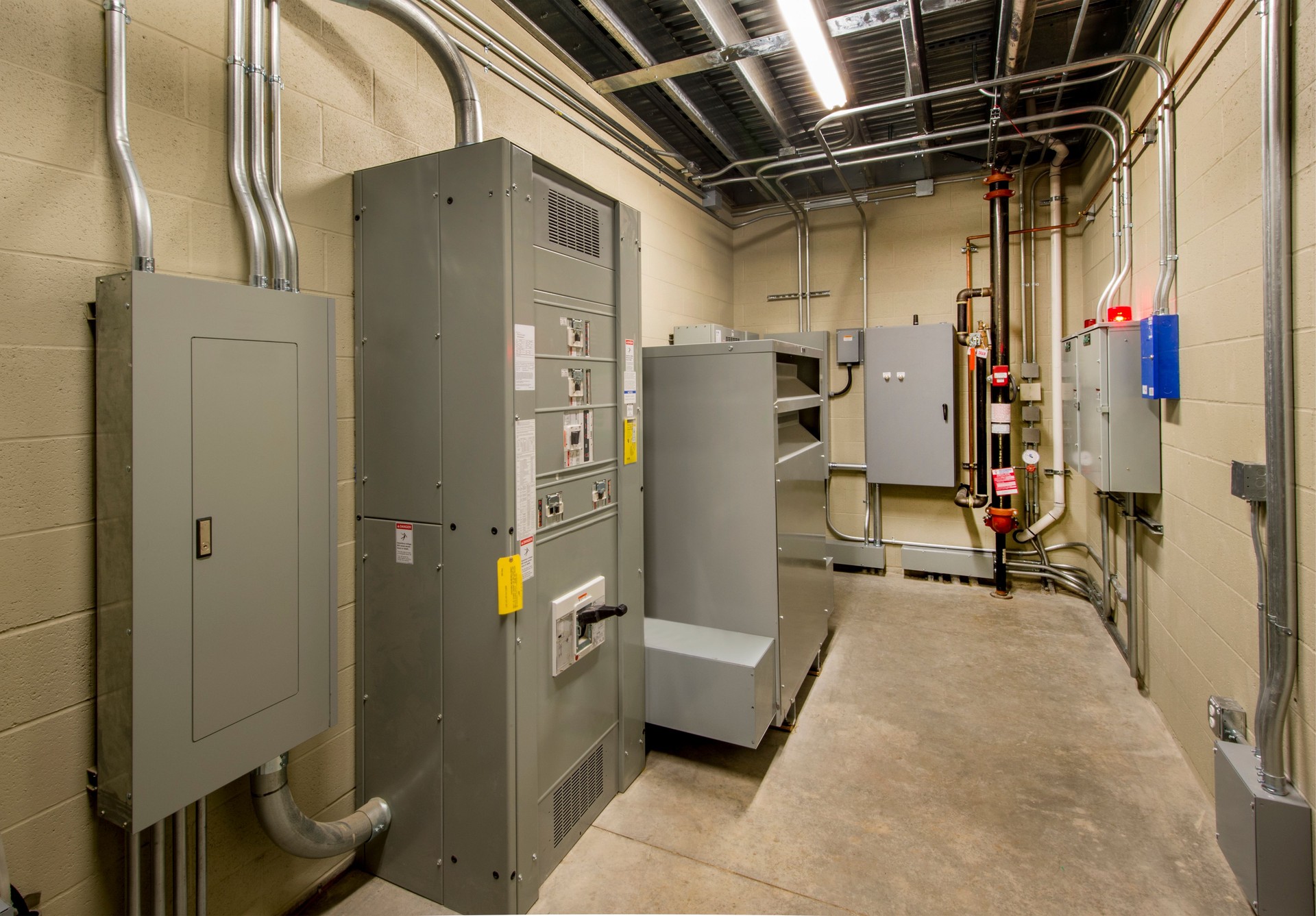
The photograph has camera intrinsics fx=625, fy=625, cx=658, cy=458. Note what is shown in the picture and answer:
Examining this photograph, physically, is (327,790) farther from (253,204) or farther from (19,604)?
(253,204)

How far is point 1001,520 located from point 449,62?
4.23m

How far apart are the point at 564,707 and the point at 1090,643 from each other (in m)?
3.19

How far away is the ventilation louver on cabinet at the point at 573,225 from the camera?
189 centimetres

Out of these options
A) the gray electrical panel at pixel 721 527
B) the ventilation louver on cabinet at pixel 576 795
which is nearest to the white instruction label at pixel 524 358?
the gray electrical panel at pixel 721 527

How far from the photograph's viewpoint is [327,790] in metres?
1.85

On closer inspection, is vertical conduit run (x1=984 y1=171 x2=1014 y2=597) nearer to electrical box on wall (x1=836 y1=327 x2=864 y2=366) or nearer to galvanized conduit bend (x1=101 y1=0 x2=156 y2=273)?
electrical box on wall (x1=836 y1=327 x2=864 y2=366)

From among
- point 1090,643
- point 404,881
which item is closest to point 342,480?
point 404,881

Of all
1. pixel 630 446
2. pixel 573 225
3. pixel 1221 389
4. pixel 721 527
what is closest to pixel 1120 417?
pixel 1221 389

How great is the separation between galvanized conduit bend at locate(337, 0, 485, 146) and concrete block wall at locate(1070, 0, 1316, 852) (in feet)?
7.21

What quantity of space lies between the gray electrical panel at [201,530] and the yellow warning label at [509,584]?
450mm

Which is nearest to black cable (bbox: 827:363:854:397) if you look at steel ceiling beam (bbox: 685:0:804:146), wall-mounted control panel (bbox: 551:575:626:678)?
steel ceiling beam (bbox: 685:0:804:146)

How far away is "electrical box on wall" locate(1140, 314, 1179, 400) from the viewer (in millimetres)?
2436

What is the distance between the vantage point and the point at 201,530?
4.33 feet

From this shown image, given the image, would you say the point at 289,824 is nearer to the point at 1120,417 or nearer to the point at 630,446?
the point at 630,446
